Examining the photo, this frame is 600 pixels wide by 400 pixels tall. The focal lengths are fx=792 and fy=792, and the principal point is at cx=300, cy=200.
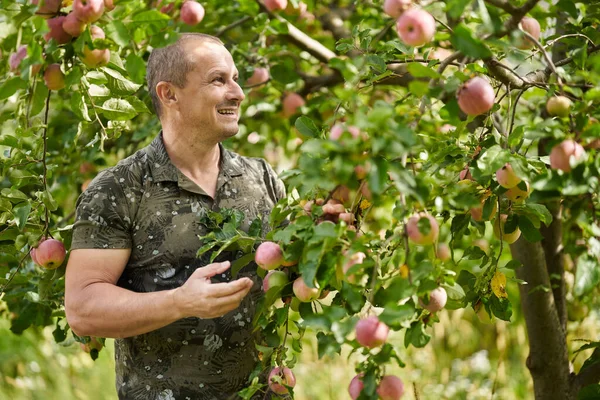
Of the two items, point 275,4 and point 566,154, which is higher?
point 566,154

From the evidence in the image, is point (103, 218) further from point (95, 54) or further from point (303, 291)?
point (303, 291)

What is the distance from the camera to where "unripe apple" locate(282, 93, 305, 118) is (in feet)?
8.54

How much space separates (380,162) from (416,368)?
2.51 meters

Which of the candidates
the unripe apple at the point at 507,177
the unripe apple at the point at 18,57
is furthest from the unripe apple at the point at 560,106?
the unripe apple at the point at 18,57

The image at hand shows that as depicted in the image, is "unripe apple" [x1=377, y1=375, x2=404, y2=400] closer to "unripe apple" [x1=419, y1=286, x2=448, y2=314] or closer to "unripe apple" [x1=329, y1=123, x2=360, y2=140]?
"unripe apple" [x1=419, y1=286, x2=448, y2=314]

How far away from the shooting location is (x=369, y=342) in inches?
43.6

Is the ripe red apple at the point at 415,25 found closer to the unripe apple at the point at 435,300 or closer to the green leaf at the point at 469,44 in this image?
the green leaf at the point at 469,44

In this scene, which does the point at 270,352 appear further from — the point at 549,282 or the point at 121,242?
the point at 549,282

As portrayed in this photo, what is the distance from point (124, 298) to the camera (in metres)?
1.48

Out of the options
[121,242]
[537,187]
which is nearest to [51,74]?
[121,242]

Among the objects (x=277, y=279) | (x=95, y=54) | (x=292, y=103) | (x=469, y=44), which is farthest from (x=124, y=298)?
(x=292, y=103)

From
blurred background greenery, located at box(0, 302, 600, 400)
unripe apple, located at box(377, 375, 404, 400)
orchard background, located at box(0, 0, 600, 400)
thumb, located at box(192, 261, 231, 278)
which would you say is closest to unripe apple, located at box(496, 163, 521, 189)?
orchard background, located at box(0, 0, 600, 400)

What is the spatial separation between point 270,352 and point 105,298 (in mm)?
330

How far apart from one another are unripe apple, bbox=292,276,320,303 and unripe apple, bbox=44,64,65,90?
576 millimetres
